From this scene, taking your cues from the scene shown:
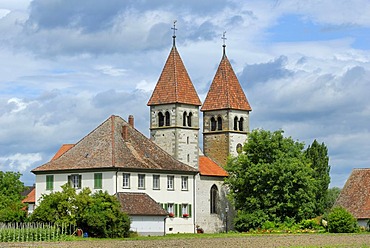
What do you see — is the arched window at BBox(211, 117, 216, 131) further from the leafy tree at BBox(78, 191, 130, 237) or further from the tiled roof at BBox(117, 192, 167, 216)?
the leafy tree at BBox(78, 191, 130, 237)

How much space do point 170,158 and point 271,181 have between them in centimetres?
1016

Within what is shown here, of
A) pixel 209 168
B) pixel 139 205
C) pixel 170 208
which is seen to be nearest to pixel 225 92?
pixel 209 168

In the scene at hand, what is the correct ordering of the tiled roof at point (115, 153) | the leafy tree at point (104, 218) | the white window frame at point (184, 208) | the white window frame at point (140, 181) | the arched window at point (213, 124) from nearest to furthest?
the leafy tree at point (104, 218) < the tiled roof at point (115, 153) < the white window frame at point (140, 181) < the white window frame at point (184, 208) < the arched window at point (213, 124)

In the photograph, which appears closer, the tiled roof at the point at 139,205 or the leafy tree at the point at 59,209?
the leafy tree at the point at 59,209

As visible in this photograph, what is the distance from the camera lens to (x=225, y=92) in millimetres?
107000

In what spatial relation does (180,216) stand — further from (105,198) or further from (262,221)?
(105,198)

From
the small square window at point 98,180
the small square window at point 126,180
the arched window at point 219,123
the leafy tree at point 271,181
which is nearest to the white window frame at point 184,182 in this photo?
the leafy tree at point 271,181

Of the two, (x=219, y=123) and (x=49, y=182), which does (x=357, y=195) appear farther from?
(x=49, y=182)

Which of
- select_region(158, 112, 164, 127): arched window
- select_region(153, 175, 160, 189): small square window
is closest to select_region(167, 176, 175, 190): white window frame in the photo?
select_region(153, 175, 160, 189): small square window

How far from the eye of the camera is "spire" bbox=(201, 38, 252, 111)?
107 metres

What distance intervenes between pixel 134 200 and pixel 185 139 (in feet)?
48.7

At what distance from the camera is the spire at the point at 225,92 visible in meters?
107

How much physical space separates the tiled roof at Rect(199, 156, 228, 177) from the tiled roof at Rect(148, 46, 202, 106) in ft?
21.5

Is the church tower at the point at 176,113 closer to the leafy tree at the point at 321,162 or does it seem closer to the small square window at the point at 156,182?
the small square window at the point at 156,182
